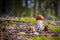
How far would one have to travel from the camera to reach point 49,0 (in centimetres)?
1355

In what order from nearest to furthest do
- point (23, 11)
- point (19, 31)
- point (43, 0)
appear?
point (19, 31)
point (23, 11)
point (43, 0)

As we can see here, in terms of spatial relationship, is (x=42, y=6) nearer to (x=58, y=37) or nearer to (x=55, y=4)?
(x=55, y=4)

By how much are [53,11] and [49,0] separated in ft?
4.58

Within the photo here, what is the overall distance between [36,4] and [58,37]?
9.02m

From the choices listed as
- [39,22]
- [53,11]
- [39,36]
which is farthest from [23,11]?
[39,36]

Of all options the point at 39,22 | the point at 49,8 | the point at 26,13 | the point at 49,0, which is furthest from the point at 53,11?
the point at 39,22

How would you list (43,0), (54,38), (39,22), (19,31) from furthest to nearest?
1. (43,0)
2. (39,22)
3. (19,31)
4. (54,38)

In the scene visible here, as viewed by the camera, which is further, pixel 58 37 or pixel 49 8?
pixel 49 8

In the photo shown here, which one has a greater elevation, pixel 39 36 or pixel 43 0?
pixel 43 0

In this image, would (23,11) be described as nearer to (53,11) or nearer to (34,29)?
(53,11)

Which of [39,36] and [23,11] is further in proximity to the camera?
[23,11]

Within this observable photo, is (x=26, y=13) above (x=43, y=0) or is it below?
below

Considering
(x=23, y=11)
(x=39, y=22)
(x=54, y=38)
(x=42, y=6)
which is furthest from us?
(x=42, y=6)

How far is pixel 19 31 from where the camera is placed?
4613 millimetres
